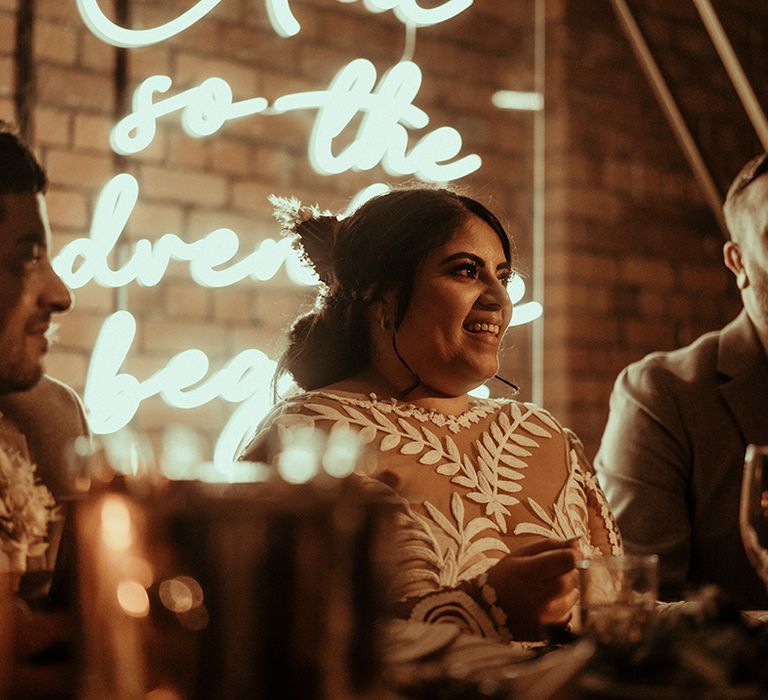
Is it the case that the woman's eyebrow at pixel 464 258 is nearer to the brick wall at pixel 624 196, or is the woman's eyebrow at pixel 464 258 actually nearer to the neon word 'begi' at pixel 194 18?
the neon word 'begi' at pixel 194 18

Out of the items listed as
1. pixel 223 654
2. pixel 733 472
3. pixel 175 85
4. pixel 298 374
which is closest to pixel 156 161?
pixel 175 85

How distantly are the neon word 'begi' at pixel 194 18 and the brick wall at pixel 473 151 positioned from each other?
122 mm

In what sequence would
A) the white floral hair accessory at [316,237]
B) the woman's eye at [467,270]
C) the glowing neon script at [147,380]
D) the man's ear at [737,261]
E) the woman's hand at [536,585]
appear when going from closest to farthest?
the woman's hand at [536,585]
the woman's eye at [467,270]
the white floral hair accessory at [316,237]
the man's ear at [737,261]
the glowing neon script at [147,380]

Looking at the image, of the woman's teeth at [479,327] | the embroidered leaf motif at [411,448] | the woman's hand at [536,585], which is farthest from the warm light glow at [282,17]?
the woman's hand at [536,585]

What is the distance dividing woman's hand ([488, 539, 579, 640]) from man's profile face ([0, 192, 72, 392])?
71cm

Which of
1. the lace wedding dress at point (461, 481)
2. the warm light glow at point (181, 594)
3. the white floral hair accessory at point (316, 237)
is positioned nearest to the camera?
the warm light glow at point (181, 594)

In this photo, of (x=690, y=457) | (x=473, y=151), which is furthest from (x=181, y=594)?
(x=473, y=151)

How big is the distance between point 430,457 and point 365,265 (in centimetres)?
46

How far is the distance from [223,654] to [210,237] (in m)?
2.76

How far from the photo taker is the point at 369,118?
140 inches

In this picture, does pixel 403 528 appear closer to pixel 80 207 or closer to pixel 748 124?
pixel 80 207

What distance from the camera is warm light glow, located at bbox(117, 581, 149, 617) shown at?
0.70 metres

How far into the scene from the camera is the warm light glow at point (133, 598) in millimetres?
702

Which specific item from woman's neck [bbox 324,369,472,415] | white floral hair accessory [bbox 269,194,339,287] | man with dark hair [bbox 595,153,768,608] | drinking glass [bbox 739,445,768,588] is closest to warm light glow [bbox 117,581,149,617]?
drinking glass [bbox 739,445,768,588]
